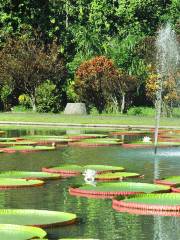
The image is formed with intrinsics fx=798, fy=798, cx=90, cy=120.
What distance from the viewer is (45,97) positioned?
194ft

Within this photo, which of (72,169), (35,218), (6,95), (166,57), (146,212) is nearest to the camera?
(35,218)

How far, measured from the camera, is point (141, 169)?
69.9ft

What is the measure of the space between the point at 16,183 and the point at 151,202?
13.1 ft

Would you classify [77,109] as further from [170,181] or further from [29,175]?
[170,181]

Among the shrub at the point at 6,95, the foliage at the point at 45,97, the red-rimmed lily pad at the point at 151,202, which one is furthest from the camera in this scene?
the shrub at the point at 6,95

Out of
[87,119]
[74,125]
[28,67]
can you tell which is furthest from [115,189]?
[28,67]

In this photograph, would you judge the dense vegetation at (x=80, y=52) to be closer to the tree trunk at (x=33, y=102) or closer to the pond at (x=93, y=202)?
the tree trunk at (x=33, y=102)

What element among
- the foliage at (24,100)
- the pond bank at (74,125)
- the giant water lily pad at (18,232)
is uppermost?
the foliage at (24,100)

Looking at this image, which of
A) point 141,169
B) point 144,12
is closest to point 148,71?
point 144,12

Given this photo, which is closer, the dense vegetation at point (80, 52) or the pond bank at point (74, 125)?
the pond bank at point (74, 125)

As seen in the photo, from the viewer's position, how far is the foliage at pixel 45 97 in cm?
5898

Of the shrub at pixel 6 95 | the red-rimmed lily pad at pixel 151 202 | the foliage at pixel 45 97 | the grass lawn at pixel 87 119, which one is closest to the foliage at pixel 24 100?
the shrub at pixel 6 95

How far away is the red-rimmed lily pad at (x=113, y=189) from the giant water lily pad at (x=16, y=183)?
1.15 metres

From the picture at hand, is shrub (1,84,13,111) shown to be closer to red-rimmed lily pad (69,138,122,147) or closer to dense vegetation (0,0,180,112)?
dense vegetation (0,0,180,112)
